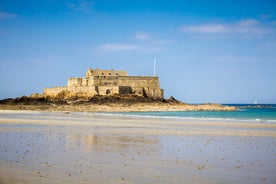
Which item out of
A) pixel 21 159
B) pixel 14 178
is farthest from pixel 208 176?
pixel 21 159

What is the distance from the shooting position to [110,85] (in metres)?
64.7

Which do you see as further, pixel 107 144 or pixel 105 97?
pixel 105 97

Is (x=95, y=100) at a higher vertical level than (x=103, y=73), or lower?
lower

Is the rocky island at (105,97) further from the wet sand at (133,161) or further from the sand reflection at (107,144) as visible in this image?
the wet sand at (133,161)

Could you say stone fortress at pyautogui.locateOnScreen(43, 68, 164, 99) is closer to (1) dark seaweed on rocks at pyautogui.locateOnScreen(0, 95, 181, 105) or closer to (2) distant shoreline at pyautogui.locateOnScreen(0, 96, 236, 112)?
(1) dark seaweed on rocks at pyautogui.locateOnScreen(0, 95, 181, 105)

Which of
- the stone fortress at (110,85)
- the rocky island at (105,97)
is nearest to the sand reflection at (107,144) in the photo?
the rocky island at (105,97)

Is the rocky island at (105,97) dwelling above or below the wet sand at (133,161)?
above

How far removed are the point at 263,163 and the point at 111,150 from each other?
177 inches

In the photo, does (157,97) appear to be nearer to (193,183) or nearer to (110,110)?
(110,110)

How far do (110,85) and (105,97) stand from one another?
18.0ft

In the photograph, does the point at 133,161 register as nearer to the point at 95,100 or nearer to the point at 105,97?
the point at 95,100

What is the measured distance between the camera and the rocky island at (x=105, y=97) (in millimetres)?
54594

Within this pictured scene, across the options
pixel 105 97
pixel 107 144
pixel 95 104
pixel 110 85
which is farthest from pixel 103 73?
pixel 107 144

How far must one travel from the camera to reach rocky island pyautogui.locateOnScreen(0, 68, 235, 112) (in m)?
54.6
